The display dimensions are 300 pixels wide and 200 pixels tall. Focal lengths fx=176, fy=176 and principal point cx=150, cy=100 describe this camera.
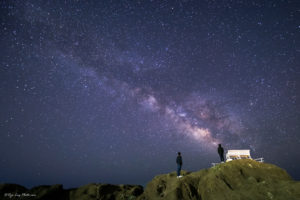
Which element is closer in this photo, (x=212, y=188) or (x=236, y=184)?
(x=236, y=184)

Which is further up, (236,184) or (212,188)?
(236,184)

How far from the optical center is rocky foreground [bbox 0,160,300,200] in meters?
13.1

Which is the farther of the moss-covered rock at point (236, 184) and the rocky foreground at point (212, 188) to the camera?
the rocky foreground at point (212, 188)

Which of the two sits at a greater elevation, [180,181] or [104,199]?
[180,181]

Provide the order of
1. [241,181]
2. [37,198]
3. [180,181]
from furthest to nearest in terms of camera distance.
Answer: [37,198], [180,181], [241,181]

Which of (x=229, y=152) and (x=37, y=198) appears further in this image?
(x=37, y=198)

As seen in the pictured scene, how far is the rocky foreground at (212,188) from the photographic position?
13086mm

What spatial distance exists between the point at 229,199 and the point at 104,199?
1526 cm

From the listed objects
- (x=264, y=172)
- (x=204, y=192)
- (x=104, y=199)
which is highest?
(x=264, y=172)

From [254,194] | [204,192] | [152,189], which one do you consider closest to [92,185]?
[152,189]

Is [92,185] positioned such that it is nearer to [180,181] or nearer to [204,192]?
[180,181]

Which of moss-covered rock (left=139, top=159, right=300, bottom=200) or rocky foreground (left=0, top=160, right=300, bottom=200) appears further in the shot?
rocky foreground (left=0, top=160, right=300, bottom=200)

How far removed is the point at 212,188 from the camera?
15.2 m

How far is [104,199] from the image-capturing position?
21969 mm
